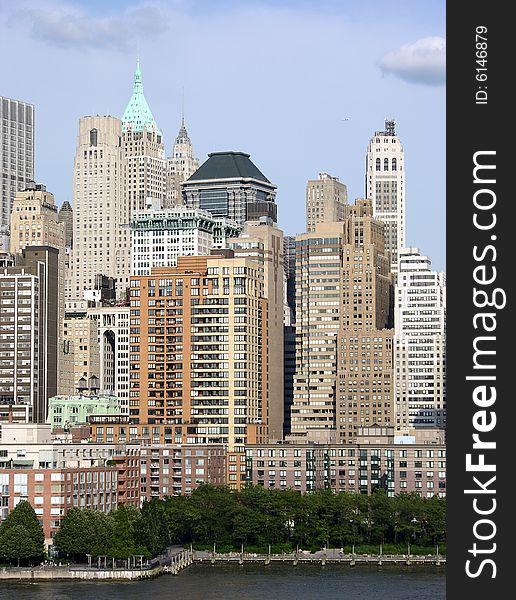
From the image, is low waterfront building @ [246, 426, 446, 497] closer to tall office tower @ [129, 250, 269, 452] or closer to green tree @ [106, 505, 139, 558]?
tall office tower @ [129, 250, 269, 452]

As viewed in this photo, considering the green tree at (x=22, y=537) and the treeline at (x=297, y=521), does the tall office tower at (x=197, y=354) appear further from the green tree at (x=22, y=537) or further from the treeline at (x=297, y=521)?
the green tree at (x=22, y=537)

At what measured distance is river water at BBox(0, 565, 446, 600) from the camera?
341 feet

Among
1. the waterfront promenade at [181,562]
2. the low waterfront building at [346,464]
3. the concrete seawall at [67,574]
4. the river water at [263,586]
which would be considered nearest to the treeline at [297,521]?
the waterfront promenade at [181,562]

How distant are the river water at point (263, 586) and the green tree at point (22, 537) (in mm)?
4807

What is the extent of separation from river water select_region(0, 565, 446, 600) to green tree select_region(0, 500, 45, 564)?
4.81m

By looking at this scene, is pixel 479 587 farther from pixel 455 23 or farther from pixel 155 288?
pixel 155 288

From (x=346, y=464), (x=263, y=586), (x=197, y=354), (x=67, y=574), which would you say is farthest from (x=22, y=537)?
(x=197, y=354)

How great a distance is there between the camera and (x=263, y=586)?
111 m

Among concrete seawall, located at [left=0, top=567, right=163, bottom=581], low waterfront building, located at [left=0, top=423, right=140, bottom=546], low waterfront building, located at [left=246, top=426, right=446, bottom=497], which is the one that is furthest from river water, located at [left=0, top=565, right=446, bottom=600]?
low waterfront building, located at [left=246, top=426, right=446, bottom=497]

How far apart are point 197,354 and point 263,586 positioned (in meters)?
73.0

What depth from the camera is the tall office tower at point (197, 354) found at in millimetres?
180875

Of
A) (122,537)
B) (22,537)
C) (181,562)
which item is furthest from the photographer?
(181,562)

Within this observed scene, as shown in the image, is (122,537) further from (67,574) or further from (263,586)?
(263,586)

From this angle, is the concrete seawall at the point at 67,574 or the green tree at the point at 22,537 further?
the green tree at the point at 22,537
